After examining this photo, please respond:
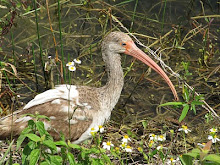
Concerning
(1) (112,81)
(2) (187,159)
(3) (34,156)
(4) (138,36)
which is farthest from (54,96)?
(4) (138,36)

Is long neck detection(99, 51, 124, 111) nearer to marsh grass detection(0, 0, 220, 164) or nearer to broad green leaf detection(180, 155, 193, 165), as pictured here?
marsh grass detection(0, 0, 220, 164)

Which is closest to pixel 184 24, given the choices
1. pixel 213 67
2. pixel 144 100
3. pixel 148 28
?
pixel 148 28

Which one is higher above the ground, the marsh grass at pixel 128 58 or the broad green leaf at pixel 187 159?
the marsh grass at pixel 128 58

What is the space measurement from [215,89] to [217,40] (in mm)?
1001

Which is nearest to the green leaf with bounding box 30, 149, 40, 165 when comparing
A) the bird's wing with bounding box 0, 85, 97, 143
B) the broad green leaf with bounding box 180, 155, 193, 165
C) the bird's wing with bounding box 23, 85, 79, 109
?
the broad green leaf with bounding box 180, 155, 193, 165

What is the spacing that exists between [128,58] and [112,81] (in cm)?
148

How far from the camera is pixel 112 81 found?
16.1 ft

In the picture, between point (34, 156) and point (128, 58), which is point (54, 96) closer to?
point (34, 156)

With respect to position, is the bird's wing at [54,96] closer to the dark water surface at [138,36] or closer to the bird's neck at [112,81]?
the bird's neck at [112,81]

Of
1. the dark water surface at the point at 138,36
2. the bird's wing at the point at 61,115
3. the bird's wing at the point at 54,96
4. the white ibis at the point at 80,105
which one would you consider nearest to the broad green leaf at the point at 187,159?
the white ibis at the point at 80,105

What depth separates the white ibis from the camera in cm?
446

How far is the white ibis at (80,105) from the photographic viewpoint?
14.6 ft

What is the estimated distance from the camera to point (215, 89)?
5.95 m

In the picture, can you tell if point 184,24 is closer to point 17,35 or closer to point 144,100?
point 144,100
